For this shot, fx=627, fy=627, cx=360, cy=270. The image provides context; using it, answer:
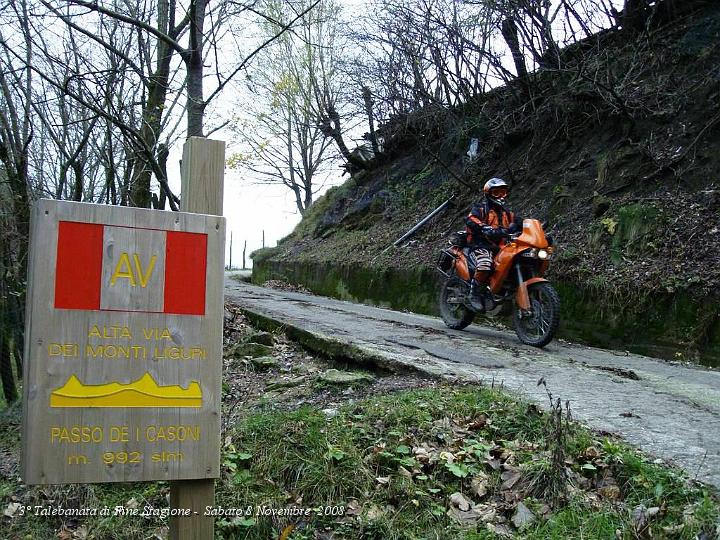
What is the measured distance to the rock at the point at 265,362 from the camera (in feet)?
19.8

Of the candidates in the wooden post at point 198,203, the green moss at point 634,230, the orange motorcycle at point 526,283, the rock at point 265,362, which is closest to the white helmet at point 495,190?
the orange motorcycle at point 526,283

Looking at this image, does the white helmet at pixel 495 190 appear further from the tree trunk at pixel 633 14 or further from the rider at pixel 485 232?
the tree trunk at pixel 633 14

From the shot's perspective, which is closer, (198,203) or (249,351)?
(198,203)

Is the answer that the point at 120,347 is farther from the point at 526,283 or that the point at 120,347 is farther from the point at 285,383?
the point at 526,283

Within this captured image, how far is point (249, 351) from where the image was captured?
6.52 metres

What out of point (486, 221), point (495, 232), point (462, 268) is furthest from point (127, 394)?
point (462, 268)

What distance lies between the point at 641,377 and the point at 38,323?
4.75m

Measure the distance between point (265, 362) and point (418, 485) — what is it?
3.25 metres

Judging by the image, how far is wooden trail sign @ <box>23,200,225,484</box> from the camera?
2.16 m

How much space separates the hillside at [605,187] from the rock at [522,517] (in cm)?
477

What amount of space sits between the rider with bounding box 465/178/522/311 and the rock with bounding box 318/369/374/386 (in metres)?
3.24

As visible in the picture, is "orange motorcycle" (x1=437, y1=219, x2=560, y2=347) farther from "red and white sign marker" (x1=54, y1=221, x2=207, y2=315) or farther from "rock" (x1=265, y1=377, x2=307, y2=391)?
"red and white sign marker" (x1=54, y1=221, x2=207, y2=315)

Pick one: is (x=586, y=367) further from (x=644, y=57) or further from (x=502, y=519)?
(x=644, y=57)

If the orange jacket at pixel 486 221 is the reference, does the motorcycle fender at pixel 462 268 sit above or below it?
below
